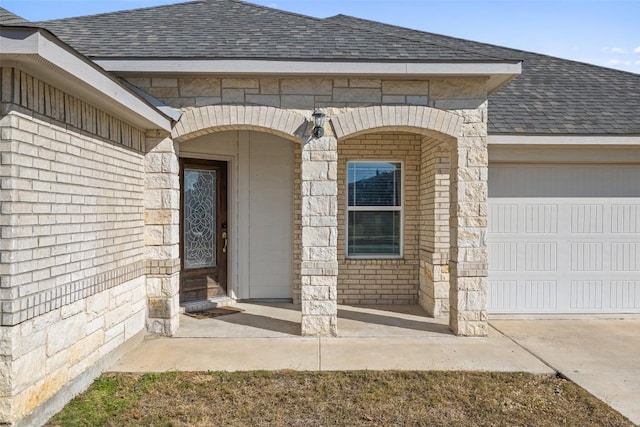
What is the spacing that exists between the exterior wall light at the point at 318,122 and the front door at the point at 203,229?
8.52 ft

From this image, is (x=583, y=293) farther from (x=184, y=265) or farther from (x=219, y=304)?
(x=184, y=265)

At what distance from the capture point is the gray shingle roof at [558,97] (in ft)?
23.3

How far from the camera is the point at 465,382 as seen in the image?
4570 mm

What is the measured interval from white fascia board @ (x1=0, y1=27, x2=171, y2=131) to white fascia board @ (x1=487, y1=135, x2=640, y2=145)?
497 centimetres

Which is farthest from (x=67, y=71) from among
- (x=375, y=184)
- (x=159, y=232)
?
(x=375, y=184)

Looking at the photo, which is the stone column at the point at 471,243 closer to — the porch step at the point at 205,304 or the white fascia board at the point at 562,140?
the white fascia board at the point at 562,140

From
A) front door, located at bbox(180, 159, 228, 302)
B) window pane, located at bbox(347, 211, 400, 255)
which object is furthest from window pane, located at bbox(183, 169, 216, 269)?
window pane, located at bbox(347, 211, 400, 255)

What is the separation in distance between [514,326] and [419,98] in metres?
Result: 3.69

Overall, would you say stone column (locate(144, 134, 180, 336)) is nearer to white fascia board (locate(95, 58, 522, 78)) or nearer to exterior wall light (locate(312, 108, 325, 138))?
white fascia board (locate(95, 58, 522, 78))

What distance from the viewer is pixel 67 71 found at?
3525 millimetres

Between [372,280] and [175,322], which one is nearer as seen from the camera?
[175,322]

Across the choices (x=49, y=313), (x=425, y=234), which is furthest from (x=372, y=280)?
→ (x=49, y=313)

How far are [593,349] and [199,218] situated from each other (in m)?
6.02

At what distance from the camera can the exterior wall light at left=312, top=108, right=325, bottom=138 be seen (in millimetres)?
5836
